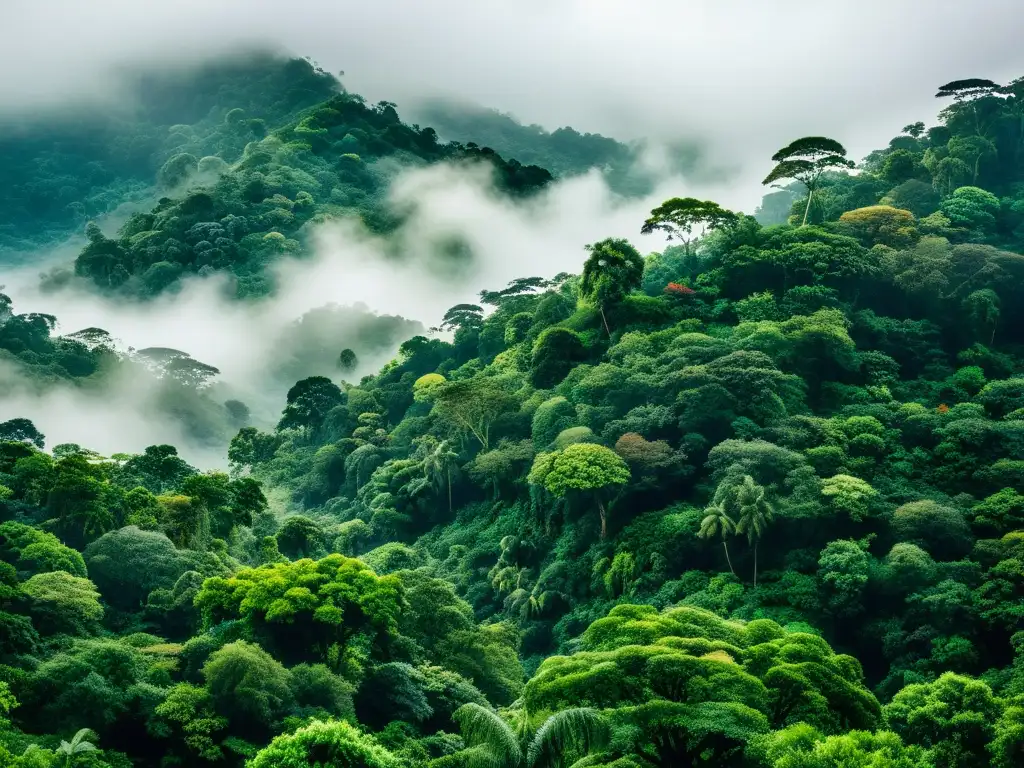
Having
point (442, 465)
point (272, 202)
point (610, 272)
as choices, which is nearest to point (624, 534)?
point (442, 465)

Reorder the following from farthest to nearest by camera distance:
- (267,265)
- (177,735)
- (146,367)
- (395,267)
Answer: (395,267) → (267,265) → (146,367) → (177,735)

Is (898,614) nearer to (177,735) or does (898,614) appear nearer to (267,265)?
(177,735)

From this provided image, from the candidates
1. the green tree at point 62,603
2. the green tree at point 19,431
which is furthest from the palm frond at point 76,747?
the green tree at point 19,431

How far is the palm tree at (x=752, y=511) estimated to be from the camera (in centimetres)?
3984

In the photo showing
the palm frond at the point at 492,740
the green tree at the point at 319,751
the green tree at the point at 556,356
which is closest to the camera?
the palm frond at the point at 492,740

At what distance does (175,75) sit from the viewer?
16538cm

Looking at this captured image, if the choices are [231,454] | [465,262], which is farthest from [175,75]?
[231,454]

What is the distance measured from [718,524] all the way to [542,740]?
830 inches

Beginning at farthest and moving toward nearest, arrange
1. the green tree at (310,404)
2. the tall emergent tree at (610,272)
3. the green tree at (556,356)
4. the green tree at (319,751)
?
1. the green tree at (310,404)
2. the green tree at (556,356)
3. the tall emergent tree at (610,272)
4. the green tree at (319,751)

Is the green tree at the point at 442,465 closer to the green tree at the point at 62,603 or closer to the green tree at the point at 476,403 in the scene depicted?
the green tree at the point at 476,403

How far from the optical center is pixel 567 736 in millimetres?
21969

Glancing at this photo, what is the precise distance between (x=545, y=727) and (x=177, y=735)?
13330 mm

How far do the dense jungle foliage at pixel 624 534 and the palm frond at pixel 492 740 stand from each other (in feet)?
0.28

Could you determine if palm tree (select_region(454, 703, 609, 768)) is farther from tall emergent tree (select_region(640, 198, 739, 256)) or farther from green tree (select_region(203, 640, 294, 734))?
tall emergent tree (select_region(640, 198, 739, 256))
